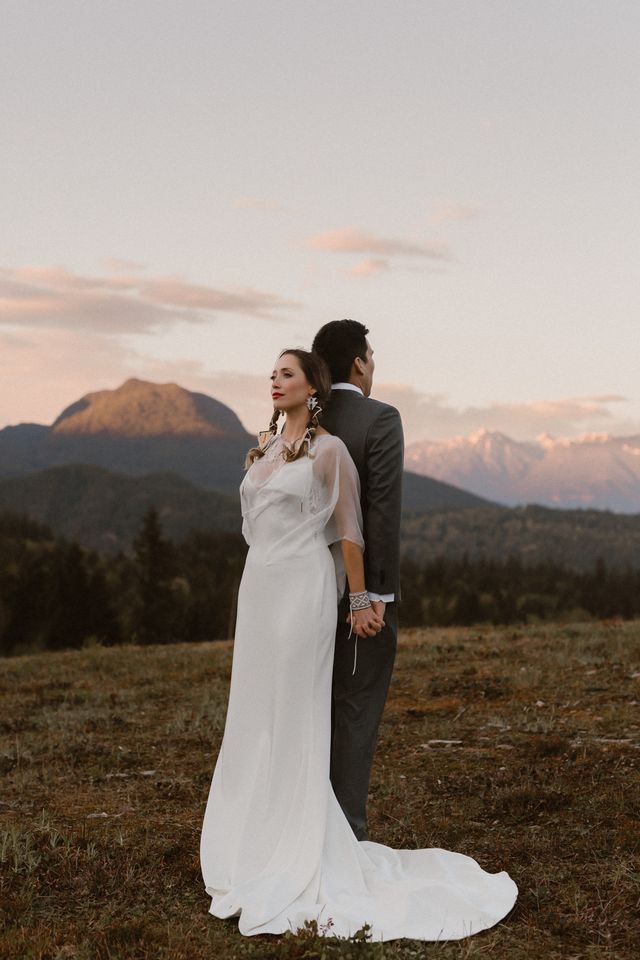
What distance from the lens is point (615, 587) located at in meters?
107

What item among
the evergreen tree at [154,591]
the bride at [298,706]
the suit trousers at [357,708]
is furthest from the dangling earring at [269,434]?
the evergreen tree at [154,591]

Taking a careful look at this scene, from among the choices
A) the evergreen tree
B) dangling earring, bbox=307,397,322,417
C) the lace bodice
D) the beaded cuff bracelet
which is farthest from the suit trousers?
the evergreen tree

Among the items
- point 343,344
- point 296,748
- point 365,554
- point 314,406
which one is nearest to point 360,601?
point 365,554

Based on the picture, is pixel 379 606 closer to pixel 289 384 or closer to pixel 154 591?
pixel 289 384

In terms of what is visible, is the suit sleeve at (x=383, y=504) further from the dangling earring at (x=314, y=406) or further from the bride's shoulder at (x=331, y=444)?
the dangling earring at (x=314, y=406)

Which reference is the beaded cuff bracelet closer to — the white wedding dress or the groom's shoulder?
the white wedding dress

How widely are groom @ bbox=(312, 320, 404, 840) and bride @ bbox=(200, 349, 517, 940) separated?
5.5 inches

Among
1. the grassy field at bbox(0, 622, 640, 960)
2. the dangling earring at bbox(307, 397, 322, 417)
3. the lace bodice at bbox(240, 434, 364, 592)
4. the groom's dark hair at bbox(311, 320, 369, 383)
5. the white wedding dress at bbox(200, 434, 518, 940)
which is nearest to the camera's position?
the grassy field at bbox(0, 622, 640, 960)

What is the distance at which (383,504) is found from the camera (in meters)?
5.25

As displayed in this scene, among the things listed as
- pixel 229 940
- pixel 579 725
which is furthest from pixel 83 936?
pixel 579 725

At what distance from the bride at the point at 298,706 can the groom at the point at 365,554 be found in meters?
→ 0.14

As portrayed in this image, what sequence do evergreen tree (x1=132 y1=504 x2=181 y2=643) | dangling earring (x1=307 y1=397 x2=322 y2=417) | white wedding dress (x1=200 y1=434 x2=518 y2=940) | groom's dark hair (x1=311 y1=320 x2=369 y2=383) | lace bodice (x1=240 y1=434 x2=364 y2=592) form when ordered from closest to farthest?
white wedding dress (x1=200 y1=434 x2=518 y2=940), lace bodice (x1=240 y1=434 x2=364 y2=592), dangling earring (x1=307 y1=397 x2=322 y2=417), groom's dark hair (x1=311 y1=320 x2=369 y2=383), evergreen tree (x1=132 y1=504 x2=181 y2=643)

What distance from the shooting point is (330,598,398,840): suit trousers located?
17.6 feet

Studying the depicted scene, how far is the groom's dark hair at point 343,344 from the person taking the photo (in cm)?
550
